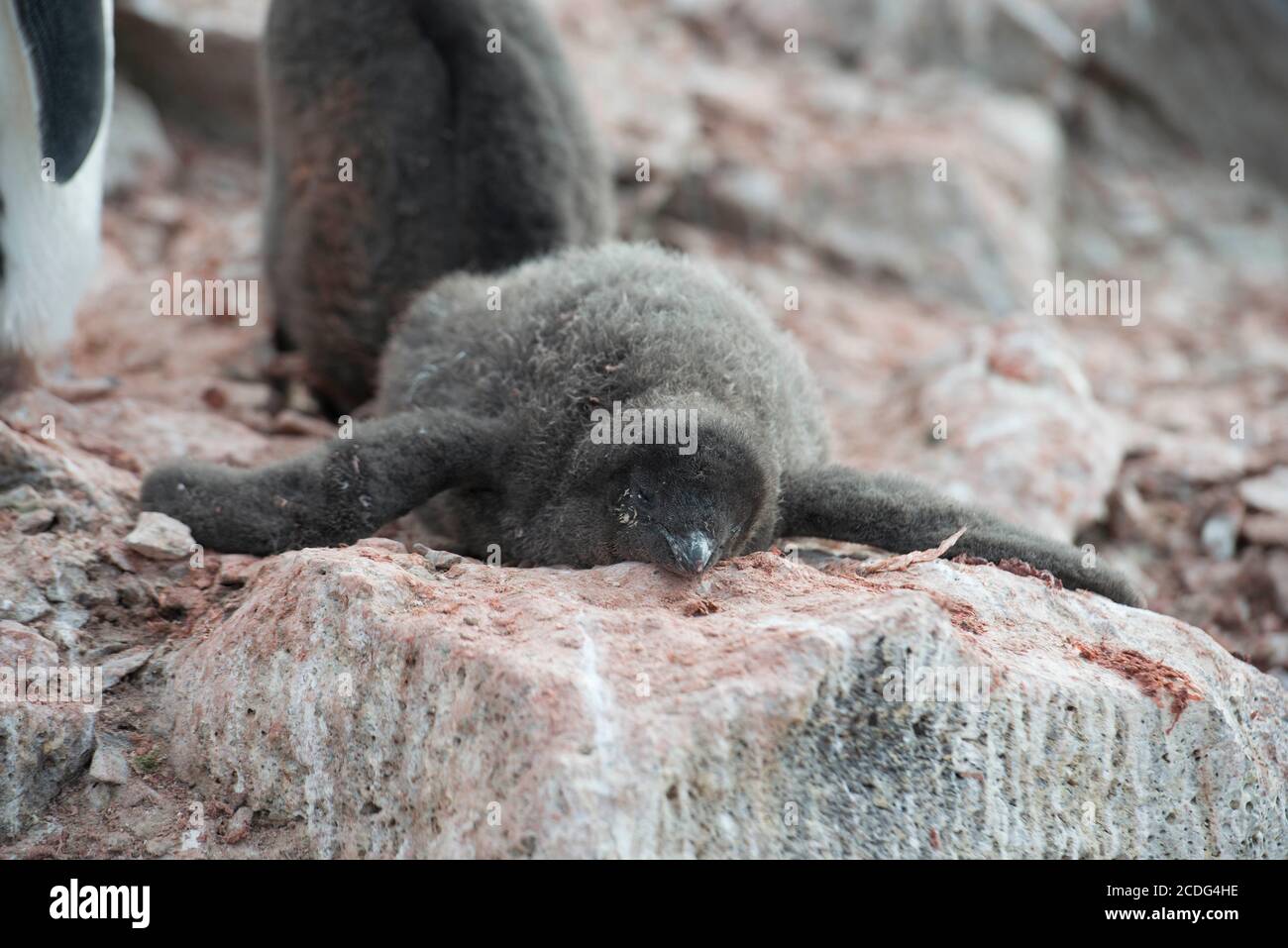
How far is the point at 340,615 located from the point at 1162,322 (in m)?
6.37

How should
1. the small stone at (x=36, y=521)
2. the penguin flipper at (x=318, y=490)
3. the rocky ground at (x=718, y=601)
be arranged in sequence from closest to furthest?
the rocky ground at (x=718, y=601)
the small stone at (x=36, y=521)
the penguin flipper at (x=318, y=490)

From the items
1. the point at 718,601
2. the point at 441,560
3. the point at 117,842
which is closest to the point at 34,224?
the point at 441,560

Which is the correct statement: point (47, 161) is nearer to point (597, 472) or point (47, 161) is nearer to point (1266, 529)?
point (597, 472)

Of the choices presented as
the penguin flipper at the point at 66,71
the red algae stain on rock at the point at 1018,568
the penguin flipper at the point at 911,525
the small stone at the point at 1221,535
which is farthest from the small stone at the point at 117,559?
the small stone at the point at 1221,535

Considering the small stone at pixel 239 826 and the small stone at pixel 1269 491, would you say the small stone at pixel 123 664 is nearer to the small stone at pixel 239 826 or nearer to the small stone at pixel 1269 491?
the small stone at pixel 239 826

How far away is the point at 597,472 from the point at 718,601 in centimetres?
61

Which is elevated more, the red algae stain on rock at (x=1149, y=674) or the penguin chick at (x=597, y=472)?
the penguin chick at (x=597, y=472)

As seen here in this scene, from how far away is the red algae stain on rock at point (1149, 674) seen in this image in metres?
3.11

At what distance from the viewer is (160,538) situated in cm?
362

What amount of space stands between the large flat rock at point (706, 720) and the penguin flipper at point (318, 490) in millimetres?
318

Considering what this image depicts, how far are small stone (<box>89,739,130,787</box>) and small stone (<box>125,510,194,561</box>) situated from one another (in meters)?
0.64

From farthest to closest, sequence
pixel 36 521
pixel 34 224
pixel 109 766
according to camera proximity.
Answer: pixel 34 224
pixel 36 521
pixel 109 766

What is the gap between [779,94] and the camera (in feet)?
28.6
